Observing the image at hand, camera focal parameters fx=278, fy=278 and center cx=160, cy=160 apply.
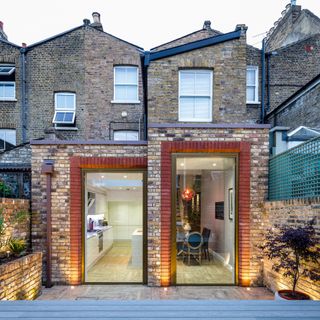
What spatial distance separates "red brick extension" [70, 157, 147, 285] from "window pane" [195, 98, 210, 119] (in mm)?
2392

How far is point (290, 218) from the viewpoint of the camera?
5180mm

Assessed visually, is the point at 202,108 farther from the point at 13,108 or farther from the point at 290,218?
the point at 13,108

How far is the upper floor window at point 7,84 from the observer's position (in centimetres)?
1251

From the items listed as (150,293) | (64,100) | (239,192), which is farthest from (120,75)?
(150,293)

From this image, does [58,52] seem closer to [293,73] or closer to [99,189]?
[99,189]

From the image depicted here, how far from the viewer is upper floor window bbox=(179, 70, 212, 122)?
777 cm

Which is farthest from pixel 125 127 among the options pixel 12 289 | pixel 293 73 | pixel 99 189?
pixel 12 289

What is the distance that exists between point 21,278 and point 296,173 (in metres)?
5.29

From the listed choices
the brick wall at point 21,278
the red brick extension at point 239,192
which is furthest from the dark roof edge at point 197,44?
the brick wall at point 21,278

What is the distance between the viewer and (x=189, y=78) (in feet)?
26.0

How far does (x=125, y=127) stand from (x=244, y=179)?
723 cm

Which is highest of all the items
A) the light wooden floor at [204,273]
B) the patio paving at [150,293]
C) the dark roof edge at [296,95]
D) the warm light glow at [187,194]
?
the dark roof edge at [296,95]

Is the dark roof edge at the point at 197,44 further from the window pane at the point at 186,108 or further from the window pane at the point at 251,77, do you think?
the window pane at the point at 251,77

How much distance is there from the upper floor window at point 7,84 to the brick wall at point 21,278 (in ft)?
31.7
